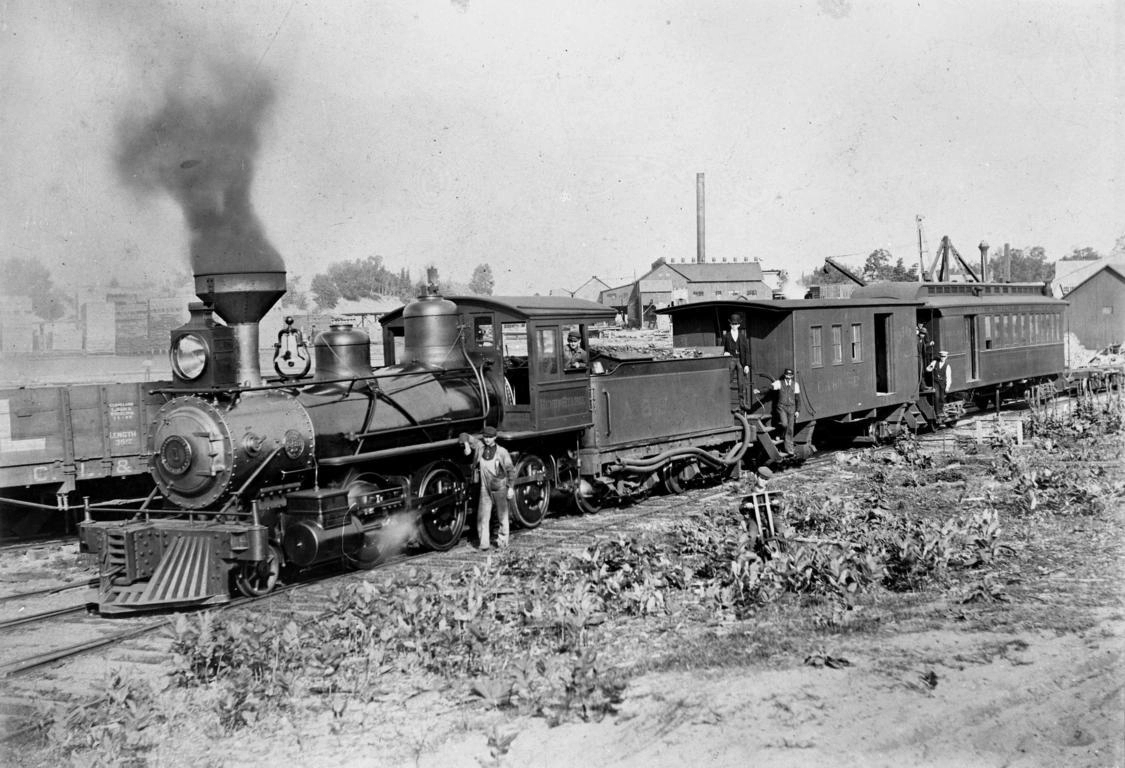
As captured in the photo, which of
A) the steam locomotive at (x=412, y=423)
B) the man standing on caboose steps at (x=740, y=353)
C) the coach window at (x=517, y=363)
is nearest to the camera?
the steam locomotive at (x=412, y=423)

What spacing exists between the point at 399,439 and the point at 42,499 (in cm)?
652

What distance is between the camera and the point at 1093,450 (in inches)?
576

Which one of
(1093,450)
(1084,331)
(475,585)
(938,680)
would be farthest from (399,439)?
(1084,331)

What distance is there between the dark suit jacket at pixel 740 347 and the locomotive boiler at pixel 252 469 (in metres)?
6.78

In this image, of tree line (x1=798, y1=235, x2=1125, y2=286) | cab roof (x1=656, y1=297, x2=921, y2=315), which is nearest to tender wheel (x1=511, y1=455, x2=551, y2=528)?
cab roof (x1=656, y1=297, x2=921, y2=315)

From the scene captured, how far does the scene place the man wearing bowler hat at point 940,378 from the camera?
19.8 metres

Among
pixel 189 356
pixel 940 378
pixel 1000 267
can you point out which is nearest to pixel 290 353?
pixel 189 356

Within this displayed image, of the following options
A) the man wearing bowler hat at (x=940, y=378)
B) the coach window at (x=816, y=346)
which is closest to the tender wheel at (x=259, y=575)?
the coach window at (x=816, y=346)

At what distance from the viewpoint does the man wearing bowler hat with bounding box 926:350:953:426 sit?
19750 mm

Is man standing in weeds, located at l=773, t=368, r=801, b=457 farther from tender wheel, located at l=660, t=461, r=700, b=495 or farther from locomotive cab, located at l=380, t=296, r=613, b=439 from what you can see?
locomotive cab, located at l=380, t=296, r=613, b=439

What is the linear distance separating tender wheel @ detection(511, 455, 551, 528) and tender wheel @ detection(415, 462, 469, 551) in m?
0.63

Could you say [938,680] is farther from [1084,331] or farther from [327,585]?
[1084,331]

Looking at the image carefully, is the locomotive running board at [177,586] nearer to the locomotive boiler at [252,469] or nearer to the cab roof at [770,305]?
the locomotive boiler at [252,469]

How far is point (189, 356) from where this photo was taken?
8.91m
